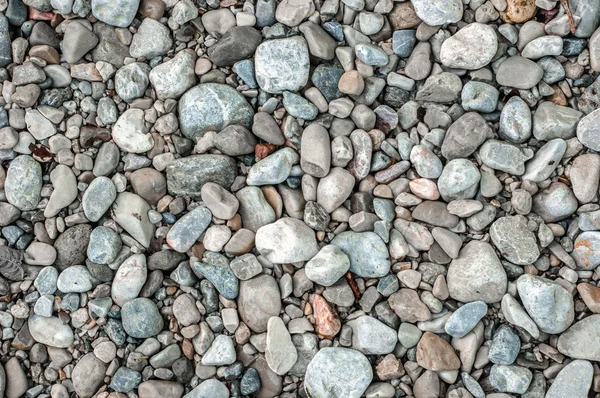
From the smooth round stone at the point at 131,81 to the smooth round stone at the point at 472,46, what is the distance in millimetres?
1082

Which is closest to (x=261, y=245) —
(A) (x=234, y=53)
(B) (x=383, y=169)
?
(B) (x=383, y=169)

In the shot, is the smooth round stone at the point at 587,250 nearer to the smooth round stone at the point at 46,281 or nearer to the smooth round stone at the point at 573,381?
the smooth round stone at the point at 573,381

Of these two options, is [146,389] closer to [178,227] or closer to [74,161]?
[178,227]

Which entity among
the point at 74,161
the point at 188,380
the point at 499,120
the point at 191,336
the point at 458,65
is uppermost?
the point at 458,65

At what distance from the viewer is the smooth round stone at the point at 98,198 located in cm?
207

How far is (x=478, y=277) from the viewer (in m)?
1.96

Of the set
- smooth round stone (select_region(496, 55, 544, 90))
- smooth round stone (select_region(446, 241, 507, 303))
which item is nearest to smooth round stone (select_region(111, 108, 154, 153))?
smooth round stone (select_region(446, 241, 507, 303))

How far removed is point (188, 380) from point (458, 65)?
1.50 metres

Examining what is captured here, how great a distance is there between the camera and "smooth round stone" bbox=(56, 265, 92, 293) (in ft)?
6.72

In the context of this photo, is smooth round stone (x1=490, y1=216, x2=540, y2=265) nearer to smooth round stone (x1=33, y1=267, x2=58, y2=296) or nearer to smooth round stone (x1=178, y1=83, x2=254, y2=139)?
smooth round stone (x1=178, y1=83, x2=254, y2=139)

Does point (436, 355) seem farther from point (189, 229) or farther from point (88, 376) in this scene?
point (88, 376)

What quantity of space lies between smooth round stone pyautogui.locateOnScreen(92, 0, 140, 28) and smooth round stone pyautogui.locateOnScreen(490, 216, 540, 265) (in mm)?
1560

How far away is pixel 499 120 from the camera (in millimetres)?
2068

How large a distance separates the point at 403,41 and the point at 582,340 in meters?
1.22
